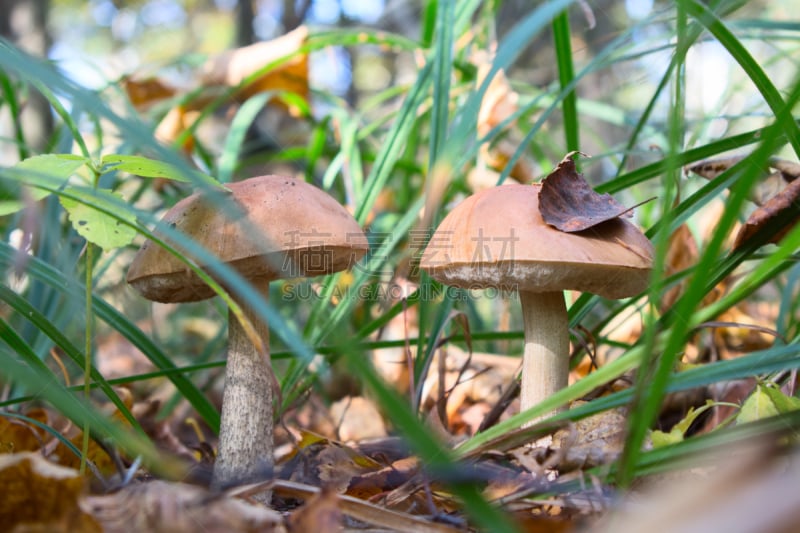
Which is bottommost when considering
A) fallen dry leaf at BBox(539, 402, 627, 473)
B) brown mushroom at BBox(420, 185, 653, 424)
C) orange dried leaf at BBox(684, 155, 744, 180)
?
fallen dry leaf at BBox(539, 402, 627, 473)

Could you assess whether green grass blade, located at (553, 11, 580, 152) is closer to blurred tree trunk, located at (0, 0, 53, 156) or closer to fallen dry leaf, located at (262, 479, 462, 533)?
fallen dry leaf, located at (262, 479, 462, 533)

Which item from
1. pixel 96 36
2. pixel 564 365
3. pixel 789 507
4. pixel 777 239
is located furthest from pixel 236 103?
pixel 96 36

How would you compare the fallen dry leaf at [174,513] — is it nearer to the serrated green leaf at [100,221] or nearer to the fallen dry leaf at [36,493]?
the fallen dry leaf at [36,493]

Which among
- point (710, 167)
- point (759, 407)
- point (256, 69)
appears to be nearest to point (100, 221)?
point (759, 407)

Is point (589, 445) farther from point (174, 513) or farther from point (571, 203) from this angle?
point (174, 513)

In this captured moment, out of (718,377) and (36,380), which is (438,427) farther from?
(36,380)

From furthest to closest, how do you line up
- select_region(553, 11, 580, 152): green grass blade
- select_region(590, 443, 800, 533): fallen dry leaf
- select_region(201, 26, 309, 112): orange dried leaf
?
select_region(201, 26, 309, 112): orange dried leaf, select_region(553, 11, 580, 152): green grass blade, select_region(590, 443, 800, 533): fallen dry leaf

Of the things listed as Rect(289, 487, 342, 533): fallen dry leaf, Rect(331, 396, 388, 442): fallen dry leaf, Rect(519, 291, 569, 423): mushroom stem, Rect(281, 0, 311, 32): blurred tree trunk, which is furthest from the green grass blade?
Rect(281, 0, 311, 32): blurred tree trunk
